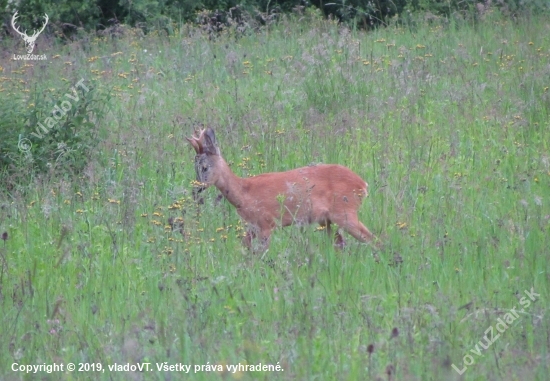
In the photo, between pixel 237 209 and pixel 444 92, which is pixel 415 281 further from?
pixel 444 92

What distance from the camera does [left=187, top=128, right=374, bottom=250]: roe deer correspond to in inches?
277

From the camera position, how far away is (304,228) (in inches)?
240

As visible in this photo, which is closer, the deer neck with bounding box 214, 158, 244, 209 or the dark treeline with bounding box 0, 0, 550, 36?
the deer neck with bounding box 214, 158, 244, 209

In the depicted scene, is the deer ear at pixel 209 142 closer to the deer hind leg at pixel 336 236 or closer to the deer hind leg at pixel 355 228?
the deer hind leg at pixel 336 236

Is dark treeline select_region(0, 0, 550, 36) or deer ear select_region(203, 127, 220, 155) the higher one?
deer ear select_region(203, 127, 220, 155)

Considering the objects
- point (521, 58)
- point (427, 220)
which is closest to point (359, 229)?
point (427, 220)

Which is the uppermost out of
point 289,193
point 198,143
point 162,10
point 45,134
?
point 198,143

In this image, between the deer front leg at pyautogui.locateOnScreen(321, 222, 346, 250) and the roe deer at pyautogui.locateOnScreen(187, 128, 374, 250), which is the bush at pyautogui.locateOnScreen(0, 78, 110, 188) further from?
the deer front leg at pyautogui.locateOnScreen(321, 222, 346, 250)

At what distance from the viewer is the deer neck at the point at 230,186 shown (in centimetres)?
745

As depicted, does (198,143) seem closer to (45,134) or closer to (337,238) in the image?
(337,238)

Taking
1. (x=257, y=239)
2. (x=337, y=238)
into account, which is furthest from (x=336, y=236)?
(x=257, y=239)

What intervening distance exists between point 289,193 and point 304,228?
1144 millimetres

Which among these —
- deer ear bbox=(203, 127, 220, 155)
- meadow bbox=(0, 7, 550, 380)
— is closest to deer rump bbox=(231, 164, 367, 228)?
meadow bbox=(0, 7, 550, 380)

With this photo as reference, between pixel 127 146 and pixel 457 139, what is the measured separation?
3307 mm
